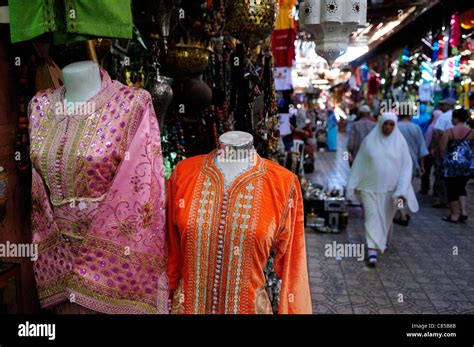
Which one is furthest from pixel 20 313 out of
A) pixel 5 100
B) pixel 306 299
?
pixel 306 299

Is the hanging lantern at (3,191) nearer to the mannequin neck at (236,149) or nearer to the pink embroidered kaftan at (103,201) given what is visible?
the pink embroidered kaftan at (103,201)

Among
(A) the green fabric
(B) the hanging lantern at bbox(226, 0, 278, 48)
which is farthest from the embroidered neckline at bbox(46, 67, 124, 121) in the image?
(B) the hanging lantern at bbox(226, 0, 278, 48)

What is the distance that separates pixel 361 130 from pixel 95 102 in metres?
5.73

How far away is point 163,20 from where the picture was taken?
2502mm

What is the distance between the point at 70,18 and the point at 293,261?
135 centimetres

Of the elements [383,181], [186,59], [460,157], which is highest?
[186,59]

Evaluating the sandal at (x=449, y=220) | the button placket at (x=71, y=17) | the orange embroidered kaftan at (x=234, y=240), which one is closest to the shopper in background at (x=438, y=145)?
the sandal at (x=449, y=220)

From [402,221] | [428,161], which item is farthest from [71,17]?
[428,161]

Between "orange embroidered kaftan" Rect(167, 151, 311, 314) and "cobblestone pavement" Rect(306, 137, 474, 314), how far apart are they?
1924 millimetres

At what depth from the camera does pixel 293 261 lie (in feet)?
6.14

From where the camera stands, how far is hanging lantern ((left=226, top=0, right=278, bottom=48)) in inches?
87.2

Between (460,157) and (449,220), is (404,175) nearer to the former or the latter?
(460,157)

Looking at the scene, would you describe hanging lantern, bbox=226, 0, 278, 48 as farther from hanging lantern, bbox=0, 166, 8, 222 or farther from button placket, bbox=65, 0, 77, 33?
hanging lantern, bbox=0, 166, 8, 222

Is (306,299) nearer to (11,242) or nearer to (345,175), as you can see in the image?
(11,242)
